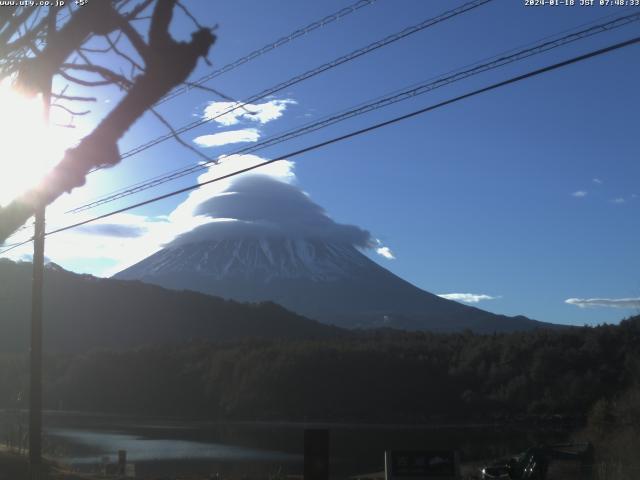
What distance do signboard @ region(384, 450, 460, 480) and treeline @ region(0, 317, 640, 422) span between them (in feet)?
156

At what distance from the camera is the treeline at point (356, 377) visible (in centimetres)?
6988

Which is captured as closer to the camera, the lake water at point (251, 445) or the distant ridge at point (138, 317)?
the lake water at point (251, 445)

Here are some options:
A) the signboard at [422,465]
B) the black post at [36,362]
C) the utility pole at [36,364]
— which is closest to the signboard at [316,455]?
the signboard at [422,465]

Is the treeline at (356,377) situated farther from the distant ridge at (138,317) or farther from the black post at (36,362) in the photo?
the black post at (36,362)

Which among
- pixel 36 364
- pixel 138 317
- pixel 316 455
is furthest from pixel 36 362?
pixel 138 317

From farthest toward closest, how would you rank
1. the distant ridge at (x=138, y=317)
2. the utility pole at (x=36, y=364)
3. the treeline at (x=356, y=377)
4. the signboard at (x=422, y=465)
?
the distant ridge at (x=138, y=317), the treeline at (x=356, y=377), the utility pole at (x=36, y=364), the signboard at (x=422, y=465)

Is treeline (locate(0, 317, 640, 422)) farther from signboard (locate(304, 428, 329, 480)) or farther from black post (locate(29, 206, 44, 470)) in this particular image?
signboard (locate(304, 428, 329, 480))

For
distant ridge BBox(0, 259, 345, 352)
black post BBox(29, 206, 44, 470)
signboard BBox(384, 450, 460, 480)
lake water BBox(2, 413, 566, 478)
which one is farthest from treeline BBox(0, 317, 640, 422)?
signboard BBox(384, 450, 460, 480)

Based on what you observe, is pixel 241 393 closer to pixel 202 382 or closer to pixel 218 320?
pixel 202 382

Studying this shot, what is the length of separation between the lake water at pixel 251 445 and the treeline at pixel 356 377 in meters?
7.27

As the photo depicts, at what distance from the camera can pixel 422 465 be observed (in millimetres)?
13922

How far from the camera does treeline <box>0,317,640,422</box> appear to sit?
229 ft

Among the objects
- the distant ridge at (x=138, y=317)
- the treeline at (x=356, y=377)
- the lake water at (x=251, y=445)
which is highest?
the distant ridge at (x=138, y=317)

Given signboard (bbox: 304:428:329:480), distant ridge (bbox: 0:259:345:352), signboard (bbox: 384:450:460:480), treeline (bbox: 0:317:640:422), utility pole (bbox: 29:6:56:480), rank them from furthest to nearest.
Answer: distant ridge (bbox: 0:259:345:352), treeline (bbox: 0:317:640:422), utility pole (bbox: 29:6:56:480), signboard (bbox: 384:450:460:480), signboard (bbox: 304:428:329:480)
